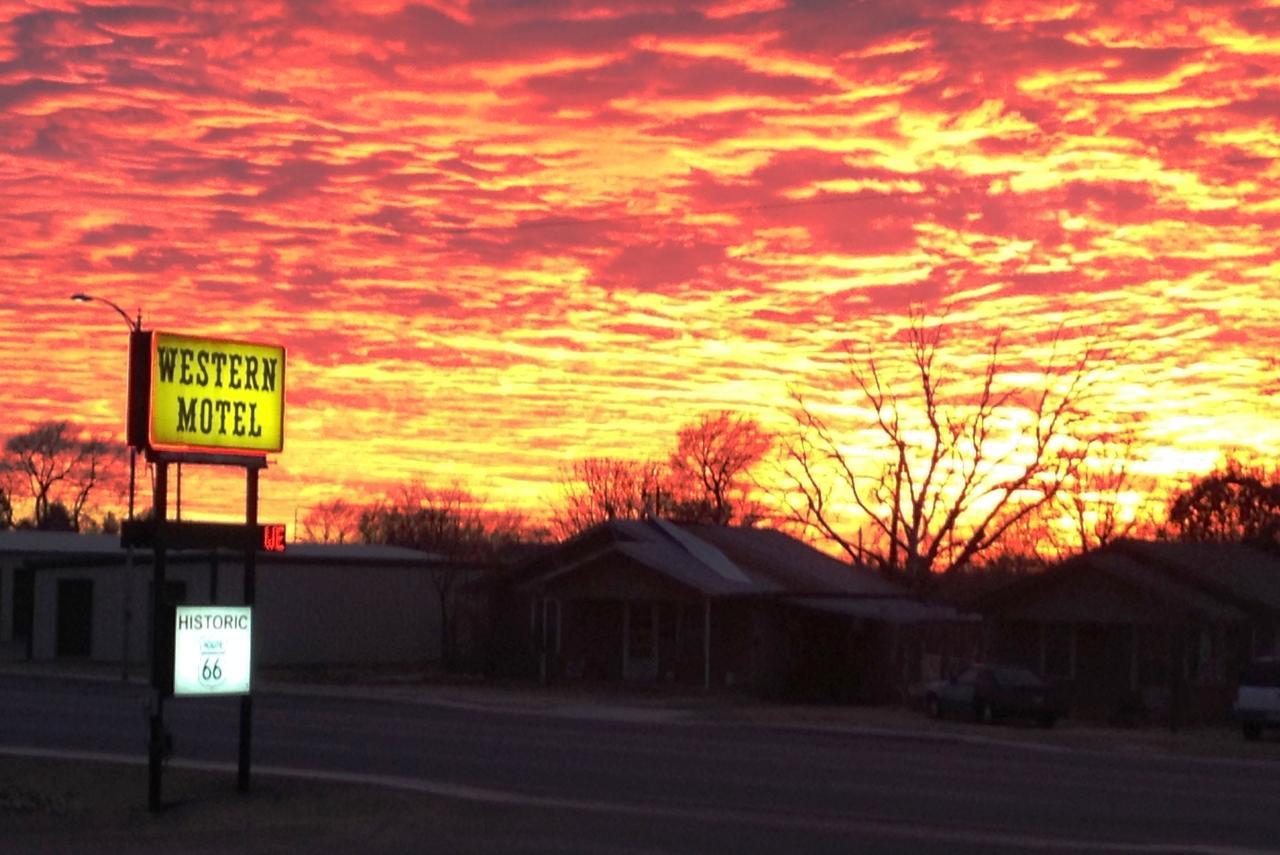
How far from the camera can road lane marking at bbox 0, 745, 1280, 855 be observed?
1830cm

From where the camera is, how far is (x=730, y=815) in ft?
67.9

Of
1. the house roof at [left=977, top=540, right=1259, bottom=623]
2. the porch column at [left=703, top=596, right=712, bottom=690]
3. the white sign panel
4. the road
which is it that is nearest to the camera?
the road

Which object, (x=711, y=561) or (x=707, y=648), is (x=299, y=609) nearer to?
(x=711, y=561)

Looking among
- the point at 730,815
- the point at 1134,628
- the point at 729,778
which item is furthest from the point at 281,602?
the point at 730,815

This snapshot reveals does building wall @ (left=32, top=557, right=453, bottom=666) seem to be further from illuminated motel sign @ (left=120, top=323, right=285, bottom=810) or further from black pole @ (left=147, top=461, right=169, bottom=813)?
black pole @ (left=147, top=461, right=169, bottom=813)

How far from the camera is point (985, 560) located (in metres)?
97.8

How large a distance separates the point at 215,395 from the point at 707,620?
3069cm

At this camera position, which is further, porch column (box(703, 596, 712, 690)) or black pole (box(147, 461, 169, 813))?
porch column (box(703, 596, 712, 690))

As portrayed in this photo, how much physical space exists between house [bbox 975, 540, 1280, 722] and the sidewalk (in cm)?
179

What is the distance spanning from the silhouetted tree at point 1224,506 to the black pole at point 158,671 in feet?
229

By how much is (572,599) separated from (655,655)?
2.85m

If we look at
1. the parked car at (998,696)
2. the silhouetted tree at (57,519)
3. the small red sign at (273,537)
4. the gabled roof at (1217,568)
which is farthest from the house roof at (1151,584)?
the silhouetted tree at (57,519)

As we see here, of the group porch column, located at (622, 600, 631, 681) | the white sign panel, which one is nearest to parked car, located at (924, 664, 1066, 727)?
porch column, located at (622, 600, 631, 681)

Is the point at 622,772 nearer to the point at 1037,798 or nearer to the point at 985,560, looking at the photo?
the point at 1037,798
